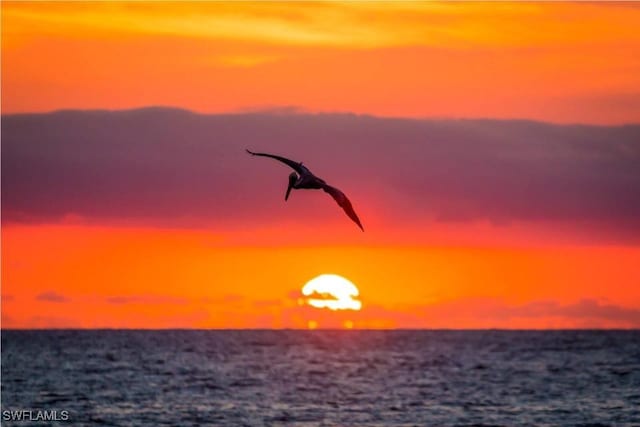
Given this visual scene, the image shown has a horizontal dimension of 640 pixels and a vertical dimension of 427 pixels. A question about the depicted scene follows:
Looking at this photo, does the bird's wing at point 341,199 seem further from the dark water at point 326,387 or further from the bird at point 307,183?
the dark water at point 326,387

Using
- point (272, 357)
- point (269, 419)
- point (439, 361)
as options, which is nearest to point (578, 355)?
point (439, 361)

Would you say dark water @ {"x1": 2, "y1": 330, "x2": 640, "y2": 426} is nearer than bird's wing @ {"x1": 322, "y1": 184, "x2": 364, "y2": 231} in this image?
No

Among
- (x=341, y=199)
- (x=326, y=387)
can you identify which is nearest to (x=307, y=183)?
(x=341, y=199)

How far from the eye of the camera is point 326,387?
9906 centimetres

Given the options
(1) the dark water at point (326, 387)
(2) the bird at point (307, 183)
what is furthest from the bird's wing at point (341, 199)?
(1) the dark water at point (326, 387)

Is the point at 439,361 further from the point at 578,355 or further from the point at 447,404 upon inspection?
the point at 447,404

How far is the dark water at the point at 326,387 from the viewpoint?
78562 mm

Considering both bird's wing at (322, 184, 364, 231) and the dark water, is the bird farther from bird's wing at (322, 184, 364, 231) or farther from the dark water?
the dark water

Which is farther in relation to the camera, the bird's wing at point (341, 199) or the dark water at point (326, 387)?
the dark water at point (326, 387)

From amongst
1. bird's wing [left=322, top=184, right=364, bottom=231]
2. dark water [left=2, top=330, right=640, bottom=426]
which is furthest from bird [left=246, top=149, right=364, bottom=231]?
dark water [left=2, top=330, right=640, bottom=426]

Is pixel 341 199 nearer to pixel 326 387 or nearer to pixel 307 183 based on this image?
pixel 307 183

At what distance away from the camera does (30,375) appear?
111250 mm

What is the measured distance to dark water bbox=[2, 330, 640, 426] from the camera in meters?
78.6

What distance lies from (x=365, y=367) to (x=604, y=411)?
1801 inches
